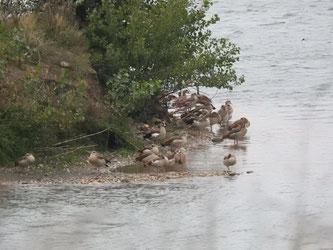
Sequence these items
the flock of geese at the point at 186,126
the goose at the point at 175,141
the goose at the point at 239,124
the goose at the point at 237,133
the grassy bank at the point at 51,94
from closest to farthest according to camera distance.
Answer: the grassy bank at the point at 51,94 < the flock of geese at the point at 186,126 < the goose at the point at 175,141 < the goose at the point at 237,133 < the goose at the point at 239,124

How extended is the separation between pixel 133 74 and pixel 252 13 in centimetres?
3232

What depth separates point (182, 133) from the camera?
21.8 metres

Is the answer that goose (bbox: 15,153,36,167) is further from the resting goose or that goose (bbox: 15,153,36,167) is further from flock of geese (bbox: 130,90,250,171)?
the resting goose

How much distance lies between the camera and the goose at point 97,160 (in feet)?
55.1

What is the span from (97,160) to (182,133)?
5332 millimetres

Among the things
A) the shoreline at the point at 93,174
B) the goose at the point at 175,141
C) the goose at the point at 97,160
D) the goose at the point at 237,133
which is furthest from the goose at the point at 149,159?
the goose at the point at 237,133

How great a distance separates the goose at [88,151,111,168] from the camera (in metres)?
16.8

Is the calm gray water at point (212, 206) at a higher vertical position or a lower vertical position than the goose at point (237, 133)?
lower

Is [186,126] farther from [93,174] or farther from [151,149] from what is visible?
[93,174]

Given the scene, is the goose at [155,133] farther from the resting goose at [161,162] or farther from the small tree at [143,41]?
the resting goose at [161,162]

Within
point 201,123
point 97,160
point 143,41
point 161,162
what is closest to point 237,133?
point 201,123

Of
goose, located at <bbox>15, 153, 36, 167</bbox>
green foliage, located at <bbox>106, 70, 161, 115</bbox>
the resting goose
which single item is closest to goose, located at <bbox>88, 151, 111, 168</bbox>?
the resting goose

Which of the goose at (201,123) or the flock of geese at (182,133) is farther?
the goose at (201,123)

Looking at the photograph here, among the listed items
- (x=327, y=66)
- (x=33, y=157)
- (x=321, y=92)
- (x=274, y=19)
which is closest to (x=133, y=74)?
(x=33, y=157)
